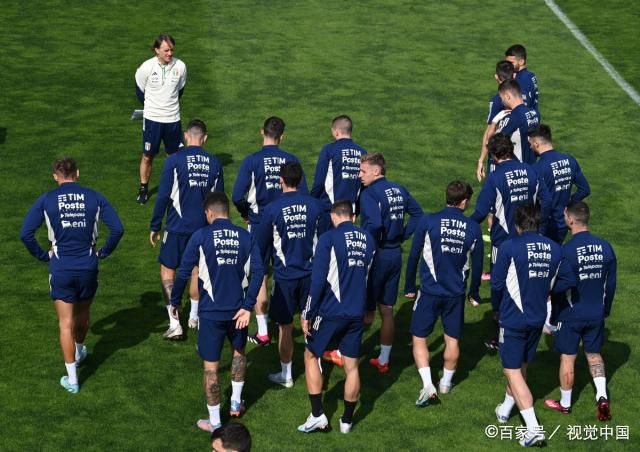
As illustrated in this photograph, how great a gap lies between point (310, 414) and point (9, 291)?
448 cm

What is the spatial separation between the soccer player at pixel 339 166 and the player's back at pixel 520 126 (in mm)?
2049

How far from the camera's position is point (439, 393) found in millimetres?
11391

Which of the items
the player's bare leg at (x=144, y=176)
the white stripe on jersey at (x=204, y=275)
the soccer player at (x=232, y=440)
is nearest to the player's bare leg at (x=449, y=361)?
the white stripe on jersey at (x=204, y=275)

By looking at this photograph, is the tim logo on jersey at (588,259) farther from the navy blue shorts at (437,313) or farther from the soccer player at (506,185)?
the soccer player at (506,185)

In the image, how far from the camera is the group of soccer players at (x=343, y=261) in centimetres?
1030

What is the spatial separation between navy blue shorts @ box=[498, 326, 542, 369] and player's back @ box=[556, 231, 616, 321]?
1.71 feet

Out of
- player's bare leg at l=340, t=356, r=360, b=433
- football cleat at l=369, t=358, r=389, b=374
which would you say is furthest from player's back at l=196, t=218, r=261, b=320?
football cleat at l=369, t=358, r=389, b=374

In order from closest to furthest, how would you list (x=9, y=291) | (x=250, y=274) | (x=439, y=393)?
(x=250, y=274), (x=439, y=393), (x=9, y=291)

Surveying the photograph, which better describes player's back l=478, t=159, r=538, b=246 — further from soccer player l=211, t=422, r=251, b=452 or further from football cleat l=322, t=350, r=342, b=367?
soccer player l=211, t=422, r=251, b=452

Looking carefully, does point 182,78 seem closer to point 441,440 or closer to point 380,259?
point 380,259

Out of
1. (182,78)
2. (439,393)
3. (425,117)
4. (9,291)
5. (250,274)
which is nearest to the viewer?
(250,274)

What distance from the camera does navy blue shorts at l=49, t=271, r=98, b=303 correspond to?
10.8 meters

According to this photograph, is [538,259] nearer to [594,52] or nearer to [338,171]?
[338,171]

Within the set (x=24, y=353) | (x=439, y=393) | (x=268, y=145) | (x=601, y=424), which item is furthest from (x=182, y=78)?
(x=601, y=424)
